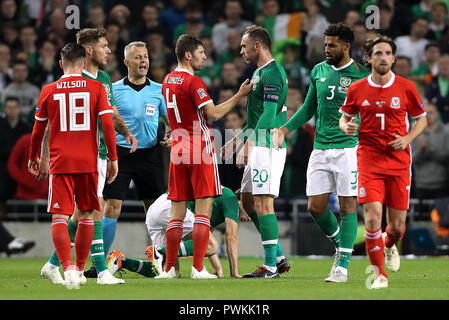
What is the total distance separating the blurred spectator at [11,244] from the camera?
1421 centimetres

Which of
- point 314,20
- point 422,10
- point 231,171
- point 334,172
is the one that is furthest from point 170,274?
point 422,10

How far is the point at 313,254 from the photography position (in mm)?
14984

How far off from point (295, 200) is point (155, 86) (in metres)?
5.16

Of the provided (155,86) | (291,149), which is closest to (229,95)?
(291,149)

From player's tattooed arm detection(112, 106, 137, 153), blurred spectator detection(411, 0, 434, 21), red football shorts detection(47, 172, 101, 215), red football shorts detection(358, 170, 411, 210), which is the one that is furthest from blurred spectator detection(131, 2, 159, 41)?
red football shorts detection(358, 170, 411, 210)

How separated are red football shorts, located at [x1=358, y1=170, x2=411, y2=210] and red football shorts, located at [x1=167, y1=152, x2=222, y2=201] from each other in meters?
1.71

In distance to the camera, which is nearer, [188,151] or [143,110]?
[188,151]

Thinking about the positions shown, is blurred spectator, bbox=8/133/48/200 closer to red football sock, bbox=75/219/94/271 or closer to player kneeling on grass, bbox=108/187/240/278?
player kneeling on grass, bbox=108/187/240/278

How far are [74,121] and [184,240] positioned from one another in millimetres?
2939

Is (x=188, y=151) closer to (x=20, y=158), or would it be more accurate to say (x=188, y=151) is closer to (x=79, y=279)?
(x=79, y=279)

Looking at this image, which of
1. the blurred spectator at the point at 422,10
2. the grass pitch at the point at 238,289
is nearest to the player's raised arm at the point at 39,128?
the grass pitch at the point at 238,289

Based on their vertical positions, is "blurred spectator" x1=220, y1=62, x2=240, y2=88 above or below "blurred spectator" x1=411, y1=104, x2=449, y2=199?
above

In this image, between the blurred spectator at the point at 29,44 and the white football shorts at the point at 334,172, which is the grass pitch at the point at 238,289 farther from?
the blurred spectator at the point at 29,44

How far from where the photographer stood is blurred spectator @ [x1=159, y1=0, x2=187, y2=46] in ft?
61.0
